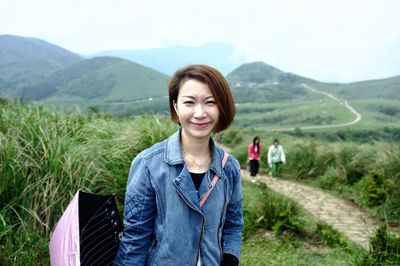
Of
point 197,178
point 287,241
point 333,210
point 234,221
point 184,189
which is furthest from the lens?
point 333,210

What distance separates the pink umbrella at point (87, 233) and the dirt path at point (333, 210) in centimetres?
414

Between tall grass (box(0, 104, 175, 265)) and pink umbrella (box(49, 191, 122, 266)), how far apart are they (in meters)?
1.43

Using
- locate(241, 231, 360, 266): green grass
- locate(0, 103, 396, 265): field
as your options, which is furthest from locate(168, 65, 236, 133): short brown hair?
locate(241, 231, 360, 266): green grass

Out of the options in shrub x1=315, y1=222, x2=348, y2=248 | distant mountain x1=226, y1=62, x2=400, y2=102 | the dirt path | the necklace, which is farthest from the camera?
distant mountain x1=226, y1=62, x2=400, y2=102

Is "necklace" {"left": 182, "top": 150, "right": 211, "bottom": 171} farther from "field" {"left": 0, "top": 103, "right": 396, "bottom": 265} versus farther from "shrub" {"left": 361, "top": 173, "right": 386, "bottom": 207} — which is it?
"shrub" {"left": 361, "top": 173, "right": 386, "bottom": 207}

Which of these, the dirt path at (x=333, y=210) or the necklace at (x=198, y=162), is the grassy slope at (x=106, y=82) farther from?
the necklace at (x=198, y=162)

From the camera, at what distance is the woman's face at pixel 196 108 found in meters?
1.99

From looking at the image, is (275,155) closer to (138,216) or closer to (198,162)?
(198,162)

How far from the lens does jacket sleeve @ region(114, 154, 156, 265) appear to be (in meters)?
1.94

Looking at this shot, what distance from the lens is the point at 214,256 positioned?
2.06 meters

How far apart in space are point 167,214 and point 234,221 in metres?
0.44

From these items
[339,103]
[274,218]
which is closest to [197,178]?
[274,218]

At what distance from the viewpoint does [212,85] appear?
199 centimetres

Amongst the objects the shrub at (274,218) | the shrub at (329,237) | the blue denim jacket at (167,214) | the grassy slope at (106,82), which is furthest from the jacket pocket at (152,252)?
the grassy slope at (106,82)
